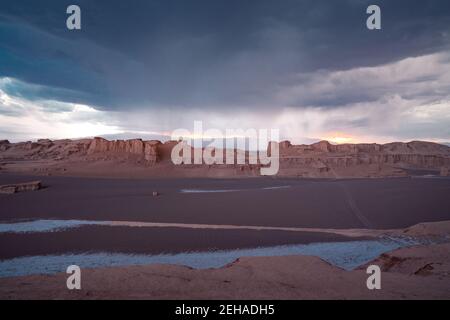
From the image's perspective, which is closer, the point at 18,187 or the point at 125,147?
the point at 18,187

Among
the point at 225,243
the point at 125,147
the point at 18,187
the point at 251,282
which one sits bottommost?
the point at 225,243

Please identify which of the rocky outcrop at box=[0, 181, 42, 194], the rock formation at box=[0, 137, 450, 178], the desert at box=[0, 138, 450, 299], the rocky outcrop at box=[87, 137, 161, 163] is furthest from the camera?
the rocky outcrop at box=[87, 137, 161, 163]

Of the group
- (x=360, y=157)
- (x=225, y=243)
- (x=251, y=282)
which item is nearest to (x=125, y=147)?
(x=360, y=157)

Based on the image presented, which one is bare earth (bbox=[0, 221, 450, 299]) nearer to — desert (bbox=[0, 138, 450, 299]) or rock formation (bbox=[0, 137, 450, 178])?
desert (bbox=[0, 138, 450, 299])

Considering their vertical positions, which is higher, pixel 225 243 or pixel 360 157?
pixel 360 157

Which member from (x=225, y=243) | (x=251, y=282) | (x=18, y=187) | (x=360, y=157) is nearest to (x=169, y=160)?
(x=18, y=187)

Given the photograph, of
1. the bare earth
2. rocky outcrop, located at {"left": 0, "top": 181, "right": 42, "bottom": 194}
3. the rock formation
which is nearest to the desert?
the bare earth

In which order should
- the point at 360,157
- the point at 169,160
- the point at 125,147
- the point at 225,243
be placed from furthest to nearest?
the point at 360,157 < the point at 125,147 < the point at 169,160 < the point at 225,243

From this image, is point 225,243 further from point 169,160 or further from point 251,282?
point 169,160

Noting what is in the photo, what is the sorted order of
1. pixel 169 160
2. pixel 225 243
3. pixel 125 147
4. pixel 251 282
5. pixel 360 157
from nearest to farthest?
pixel 251 282 → pixel 225 243 → pixel 169 160 → pixel 125 147 → pixel 360 157

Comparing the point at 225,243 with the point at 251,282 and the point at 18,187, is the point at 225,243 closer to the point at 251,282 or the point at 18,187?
the point at 251,282

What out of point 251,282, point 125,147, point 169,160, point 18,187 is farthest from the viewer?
point 125,147
